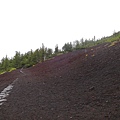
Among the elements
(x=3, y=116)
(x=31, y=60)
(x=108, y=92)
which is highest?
(x=31, y=60)

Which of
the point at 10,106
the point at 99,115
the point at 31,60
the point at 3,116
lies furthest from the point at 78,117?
the point at 31,60

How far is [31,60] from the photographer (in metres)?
56.7

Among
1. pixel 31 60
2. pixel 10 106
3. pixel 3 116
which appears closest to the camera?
pixel 3 116

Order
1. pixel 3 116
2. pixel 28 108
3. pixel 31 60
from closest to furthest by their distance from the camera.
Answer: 1. pixel 3 116
2. pixel 28 108
3. pixel 31 60

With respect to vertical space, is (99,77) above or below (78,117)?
above

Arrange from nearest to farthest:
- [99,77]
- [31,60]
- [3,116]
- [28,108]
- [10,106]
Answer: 1. [3,116]
2. [28,108]
3. [10,106]
4. [99,77]
5. [31,60]

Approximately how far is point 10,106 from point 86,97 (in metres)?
2.59

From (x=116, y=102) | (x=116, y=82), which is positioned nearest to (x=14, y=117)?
(x=116, y=102)

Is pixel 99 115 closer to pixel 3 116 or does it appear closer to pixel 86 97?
pixel 86 97

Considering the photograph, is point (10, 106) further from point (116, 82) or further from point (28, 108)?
point (116, 82)

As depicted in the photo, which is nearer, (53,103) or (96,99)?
(96,99)

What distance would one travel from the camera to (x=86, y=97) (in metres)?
6.89

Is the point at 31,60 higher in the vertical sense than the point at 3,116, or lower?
higher

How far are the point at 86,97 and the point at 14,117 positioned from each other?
7.76 ft
